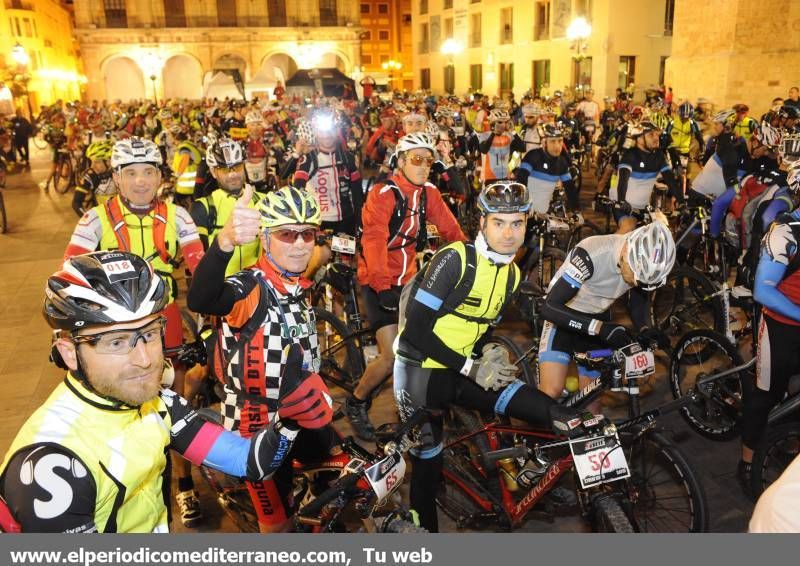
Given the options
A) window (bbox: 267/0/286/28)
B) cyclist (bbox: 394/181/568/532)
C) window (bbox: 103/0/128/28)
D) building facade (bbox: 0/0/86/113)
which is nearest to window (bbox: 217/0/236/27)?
window (bbox: 267/0/286/28)

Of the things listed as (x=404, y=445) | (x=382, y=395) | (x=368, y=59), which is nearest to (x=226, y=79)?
(x=382, y=395)

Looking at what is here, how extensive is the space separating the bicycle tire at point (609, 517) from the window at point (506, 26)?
47177 millimetres

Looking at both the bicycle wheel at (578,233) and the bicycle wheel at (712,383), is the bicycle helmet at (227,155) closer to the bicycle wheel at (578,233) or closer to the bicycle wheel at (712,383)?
the bicycle wheel at (712,383)

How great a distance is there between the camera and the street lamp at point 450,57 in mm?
50781

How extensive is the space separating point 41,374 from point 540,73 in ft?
137

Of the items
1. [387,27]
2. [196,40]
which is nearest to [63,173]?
[196,40]

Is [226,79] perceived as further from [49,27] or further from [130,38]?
[49,27]

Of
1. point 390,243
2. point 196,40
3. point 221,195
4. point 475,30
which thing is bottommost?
Answer: point 390,243

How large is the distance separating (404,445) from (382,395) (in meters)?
3.23

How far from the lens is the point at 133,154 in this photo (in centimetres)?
455

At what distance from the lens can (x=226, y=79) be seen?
133ft

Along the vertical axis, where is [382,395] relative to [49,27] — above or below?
below

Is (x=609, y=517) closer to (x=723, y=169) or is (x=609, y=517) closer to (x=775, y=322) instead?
(x=775, y=322)

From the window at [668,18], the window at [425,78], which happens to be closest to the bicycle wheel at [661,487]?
the window at [668,18]
